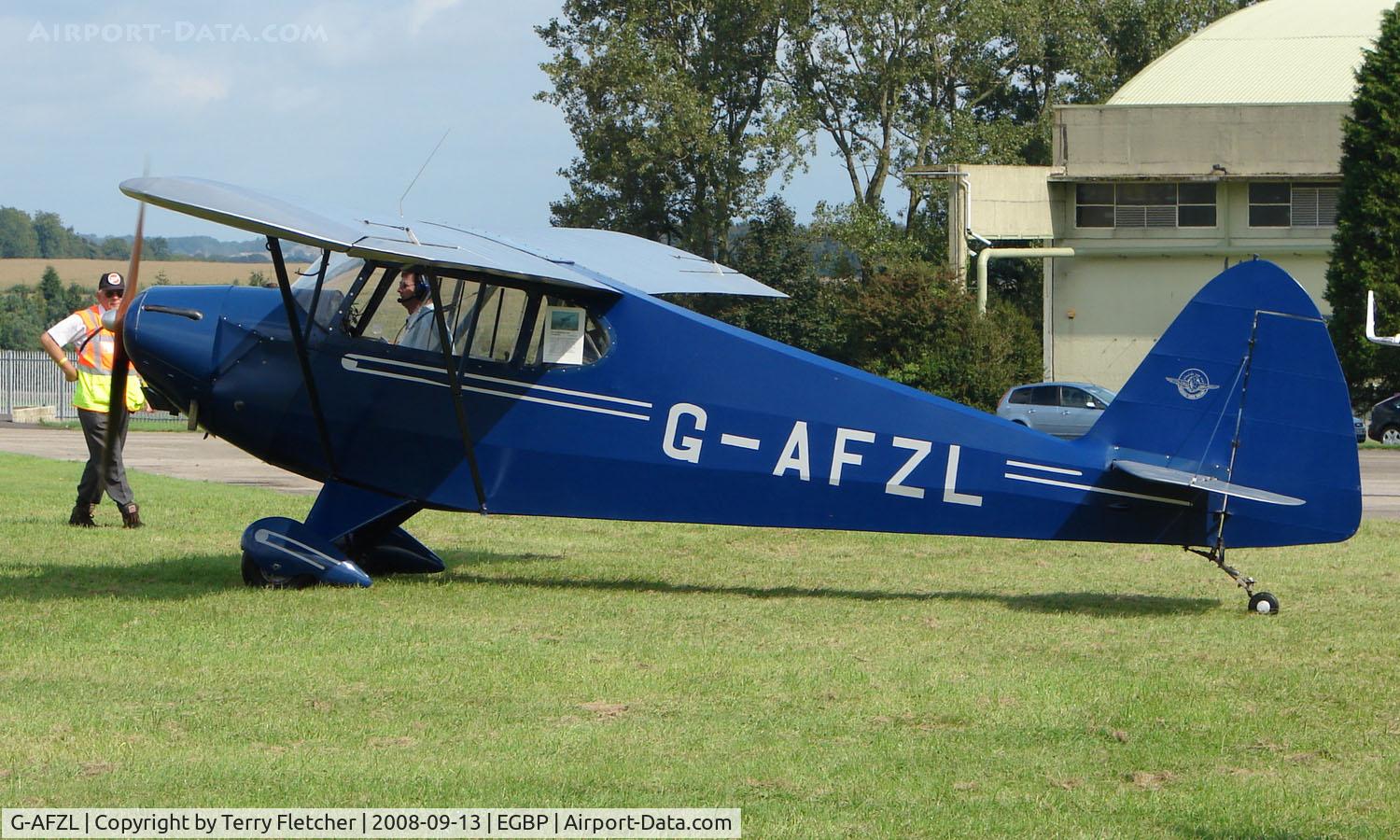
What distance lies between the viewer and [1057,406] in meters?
30.6

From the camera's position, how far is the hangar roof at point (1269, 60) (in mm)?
49562

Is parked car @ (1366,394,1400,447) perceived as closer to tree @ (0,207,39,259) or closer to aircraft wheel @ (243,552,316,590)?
aircraft wheel @ (243,552,316,590)

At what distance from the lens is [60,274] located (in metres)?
84.8

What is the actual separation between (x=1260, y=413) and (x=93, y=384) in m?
9.56

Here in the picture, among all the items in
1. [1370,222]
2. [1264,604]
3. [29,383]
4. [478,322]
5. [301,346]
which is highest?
[1370,222]

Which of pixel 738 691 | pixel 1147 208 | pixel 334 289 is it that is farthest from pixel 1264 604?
pixel 1147 208

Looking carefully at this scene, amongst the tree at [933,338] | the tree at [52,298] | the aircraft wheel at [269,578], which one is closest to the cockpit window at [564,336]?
the aircraft wheel at [269,578]

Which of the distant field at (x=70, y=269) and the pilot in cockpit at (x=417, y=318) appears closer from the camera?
the pilot in cockpit at (x=417, y=318)

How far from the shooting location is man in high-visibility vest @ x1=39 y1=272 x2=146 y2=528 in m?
12.5

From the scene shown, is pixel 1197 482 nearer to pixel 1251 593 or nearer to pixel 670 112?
pixel 1251 593

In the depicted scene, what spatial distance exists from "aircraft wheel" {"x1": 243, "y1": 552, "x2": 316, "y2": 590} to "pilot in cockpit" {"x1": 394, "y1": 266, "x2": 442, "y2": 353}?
1.74 m

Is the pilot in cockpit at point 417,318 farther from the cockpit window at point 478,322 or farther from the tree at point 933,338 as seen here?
the tree at point 933,338

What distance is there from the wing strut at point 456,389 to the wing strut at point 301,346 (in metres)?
0.91

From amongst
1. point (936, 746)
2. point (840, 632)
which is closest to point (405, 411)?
point (840, 632)
